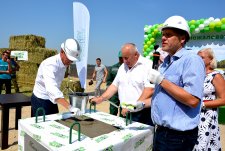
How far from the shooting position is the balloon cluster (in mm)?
5688

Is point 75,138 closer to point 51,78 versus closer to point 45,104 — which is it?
point 51,78

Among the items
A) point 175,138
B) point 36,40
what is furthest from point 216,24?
point 36,40

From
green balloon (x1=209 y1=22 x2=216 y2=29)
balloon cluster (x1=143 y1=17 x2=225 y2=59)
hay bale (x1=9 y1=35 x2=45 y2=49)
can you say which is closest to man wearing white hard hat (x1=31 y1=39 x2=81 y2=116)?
balloon cluster (x1=143 y1=17 x2=225 y2=59)

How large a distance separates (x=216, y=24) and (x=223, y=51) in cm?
62

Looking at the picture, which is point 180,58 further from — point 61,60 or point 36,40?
point 36,40

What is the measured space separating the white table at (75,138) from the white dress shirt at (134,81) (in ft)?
1.59

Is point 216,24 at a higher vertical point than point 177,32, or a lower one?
higher

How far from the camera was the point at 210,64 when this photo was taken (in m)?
2.78

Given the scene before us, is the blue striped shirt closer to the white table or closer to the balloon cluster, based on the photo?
the white table

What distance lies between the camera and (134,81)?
111 inches

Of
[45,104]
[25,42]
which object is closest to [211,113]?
[45,104]

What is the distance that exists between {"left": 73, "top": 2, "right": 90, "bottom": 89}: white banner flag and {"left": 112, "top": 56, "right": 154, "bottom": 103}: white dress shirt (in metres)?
0.95

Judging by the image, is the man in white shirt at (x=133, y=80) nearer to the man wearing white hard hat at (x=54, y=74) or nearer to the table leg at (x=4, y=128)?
the man wearing white hard hat at (x=54, y=74)

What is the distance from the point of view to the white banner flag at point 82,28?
372 cm
